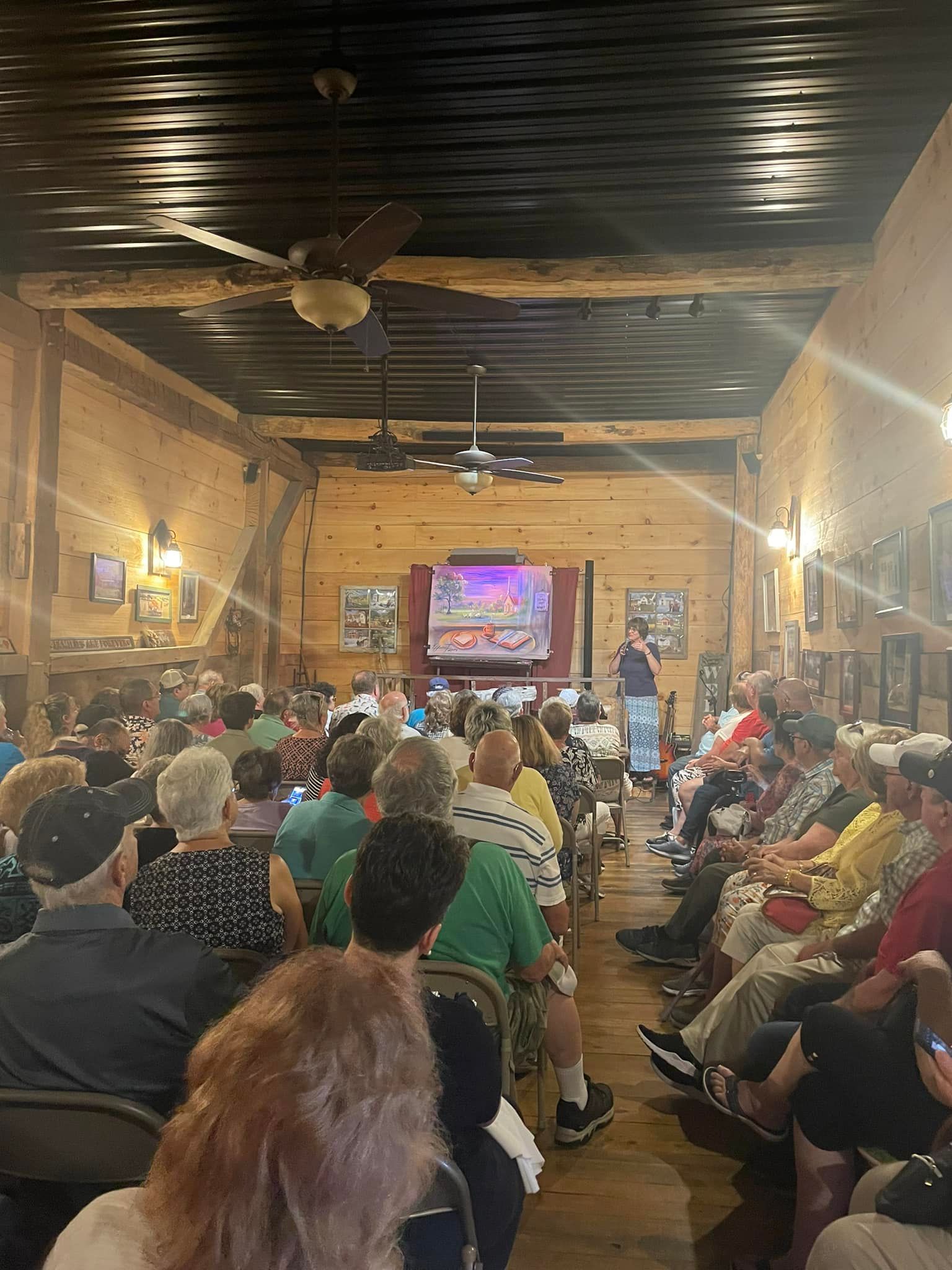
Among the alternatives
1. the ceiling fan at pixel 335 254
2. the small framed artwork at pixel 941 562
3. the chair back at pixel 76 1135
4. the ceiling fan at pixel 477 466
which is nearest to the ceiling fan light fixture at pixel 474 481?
the ceiling fan at pixel 477 466

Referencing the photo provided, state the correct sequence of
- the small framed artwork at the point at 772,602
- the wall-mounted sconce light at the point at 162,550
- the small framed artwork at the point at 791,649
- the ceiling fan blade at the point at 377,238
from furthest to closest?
the wall-mounted sconce light at the point at 162,550 < the small framed artwork at the point at 772,602 < the small framed artwork at the point at 791,649 < the ceiling fan blade at the point at 377,238

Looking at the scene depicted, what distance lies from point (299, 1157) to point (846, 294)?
224 inches

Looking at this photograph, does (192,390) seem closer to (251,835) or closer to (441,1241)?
(251,835)

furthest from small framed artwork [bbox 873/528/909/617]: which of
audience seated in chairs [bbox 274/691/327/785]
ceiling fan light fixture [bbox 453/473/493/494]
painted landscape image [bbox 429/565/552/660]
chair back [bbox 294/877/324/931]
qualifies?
painted landscape image [bbox 429/565/552/660]

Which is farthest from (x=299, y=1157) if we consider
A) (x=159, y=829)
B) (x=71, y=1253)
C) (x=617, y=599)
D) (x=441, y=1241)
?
(x=617, y=599)

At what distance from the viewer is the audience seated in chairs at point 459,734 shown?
13.2ft

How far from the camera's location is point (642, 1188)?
2346 millimetres

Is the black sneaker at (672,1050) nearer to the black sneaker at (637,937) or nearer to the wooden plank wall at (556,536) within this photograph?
the black sneaker at (637,937)

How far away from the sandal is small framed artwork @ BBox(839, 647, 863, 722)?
2.94 m

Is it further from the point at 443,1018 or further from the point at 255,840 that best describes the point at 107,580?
the point at 443,1018

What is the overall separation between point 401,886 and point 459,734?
2.90 m

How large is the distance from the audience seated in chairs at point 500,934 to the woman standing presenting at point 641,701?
6.56 metres

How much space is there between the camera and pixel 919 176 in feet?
Result: 12.8

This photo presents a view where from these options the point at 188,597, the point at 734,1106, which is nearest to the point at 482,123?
the point at 734,1106
